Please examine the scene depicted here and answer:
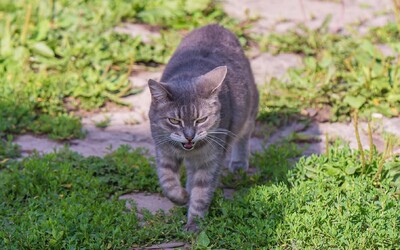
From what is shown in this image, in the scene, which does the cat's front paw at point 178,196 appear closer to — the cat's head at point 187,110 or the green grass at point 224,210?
the green grass at point 224,210

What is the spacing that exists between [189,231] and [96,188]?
105cm

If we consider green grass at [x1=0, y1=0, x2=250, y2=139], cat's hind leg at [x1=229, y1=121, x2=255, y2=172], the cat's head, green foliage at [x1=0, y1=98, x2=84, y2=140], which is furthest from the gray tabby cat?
green grass at [x1=0, y1=0, x2=250, y2=139]

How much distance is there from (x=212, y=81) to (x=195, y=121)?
33cm

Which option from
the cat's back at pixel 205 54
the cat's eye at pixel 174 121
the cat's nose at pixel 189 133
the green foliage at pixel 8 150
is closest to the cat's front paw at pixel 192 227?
the cat's nose at pixel 189 133

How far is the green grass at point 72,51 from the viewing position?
724 centimetres

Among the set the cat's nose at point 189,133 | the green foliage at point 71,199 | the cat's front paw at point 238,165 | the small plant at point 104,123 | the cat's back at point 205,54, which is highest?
the cat's back at point 205,54

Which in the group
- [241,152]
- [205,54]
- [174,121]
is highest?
[205,54]

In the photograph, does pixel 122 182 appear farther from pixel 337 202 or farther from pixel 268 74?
pixel 268 74

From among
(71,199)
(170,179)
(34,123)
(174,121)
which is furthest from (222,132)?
(34,123)

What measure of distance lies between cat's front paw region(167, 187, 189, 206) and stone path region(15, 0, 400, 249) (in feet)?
0.60

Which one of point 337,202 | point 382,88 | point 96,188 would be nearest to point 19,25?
point 96,188

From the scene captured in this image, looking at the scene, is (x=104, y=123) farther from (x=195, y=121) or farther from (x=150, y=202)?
(x=195, y=121)

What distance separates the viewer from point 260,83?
25.8ft

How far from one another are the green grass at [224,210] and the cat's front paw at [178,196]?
0.22 feet
